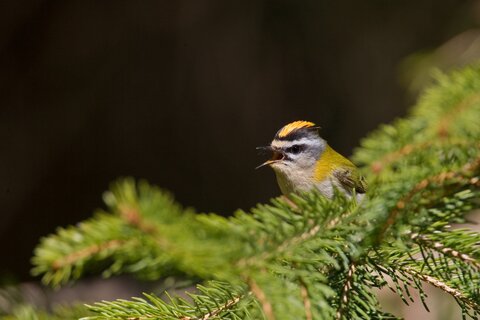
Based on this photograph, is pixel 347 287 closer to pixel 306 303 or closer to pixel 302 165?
pixel 306 303

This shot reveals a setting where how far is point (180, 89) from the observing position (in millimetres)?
4109

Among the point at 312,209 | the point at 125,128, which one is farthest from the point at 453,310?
the point at 125,128

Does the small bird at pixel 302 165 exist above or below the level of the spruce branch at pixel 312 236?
above

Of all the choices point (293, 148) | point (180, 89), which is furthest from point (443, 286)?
point (180, 89)

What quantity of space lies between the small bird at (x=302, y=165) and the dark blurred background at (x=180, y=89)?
1256 millimetres

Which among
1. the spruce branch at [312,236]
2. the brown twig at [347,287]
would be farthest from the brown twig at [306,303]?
the brown twig at [347,287]

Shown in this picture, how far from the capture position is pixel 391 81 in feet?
14.6

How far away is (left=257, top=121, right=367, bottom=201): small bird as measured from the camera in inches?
97.7

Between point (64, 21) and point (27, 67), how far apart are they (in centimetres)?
34

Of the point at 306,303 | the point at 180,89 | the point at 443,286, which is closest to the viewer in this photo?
A: the point at 306,303

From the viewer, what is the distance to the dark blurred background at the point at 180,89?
3643mm

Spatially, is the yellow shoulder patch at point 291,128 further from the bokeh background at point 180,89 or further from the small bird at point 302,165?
the bokeh background at point 180,89

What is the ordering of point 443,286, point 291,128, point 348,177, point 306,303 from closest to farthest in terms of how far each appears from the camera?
point 306,303, point 443,286, point 348,177, point 291,128

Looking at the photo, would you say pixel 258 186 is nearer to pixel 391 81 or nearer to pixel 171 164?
pixel 171 164
